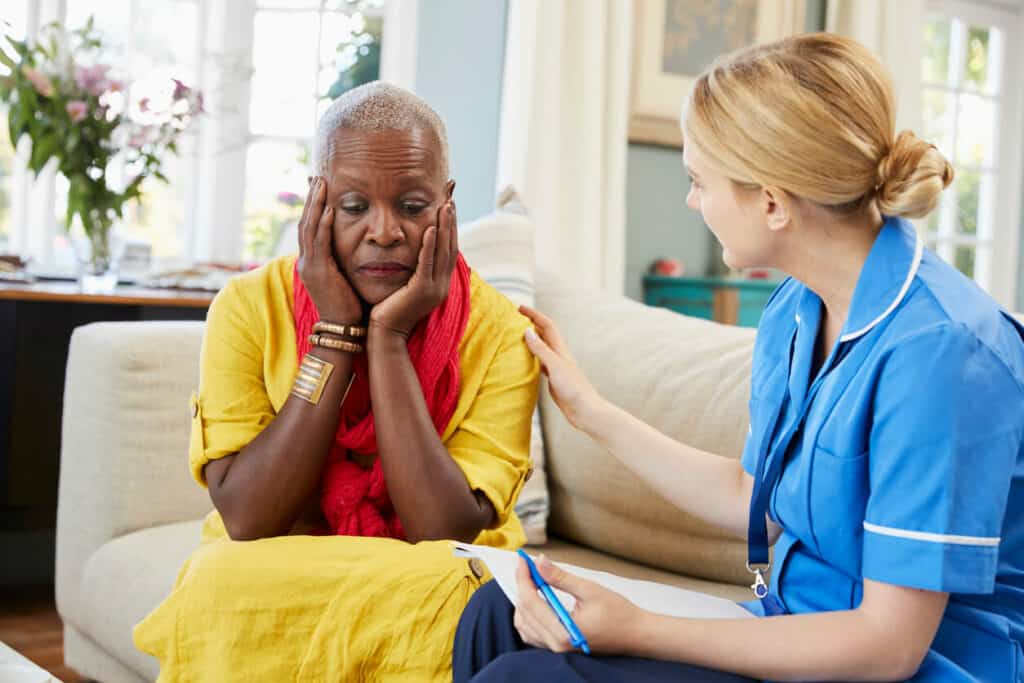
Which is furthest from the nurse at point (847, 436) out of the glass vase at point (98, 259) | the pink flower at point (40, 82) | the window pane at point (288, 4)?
the window pane at point (288, 4)

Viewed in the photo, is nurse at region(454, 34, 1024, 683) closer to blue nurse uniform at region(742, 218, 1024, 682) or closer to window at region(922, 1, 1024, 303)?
blue nurse uniform at region(742, 218, 1024, 682)

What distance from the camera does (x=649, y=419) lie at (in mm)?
1959

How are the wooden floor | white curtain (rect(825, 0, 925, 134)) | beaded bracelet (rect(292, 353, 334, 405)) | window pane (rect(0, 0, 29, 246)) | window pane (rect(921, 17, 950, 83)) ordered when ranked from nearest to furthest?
beaded bracelet (rect(292, 353, 334, 405))
the wooden floor
window pane (rect(0, 0, 29, 246))
white curtain (rect(825, 0, 925, 134))
window pane (rect(921, 17, 950, 83))

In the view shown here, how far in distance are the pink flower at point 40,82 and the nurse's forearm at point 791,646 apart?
246cm

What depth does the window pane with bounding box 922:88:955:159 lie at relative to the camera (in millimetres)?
5648

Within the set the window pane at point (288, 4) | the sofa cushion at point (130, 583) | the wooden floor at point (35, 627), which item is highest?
the window pane at point (288, 4)

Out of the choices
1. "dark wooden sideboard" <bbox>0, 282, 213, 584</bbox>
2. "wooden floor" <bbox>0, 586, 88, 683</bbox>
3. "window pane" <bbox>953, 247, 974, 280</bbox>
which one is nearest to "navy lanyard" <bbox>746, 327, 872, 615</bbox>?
"wooden floor" <bbox>0, 586, 88, 683</bbox>

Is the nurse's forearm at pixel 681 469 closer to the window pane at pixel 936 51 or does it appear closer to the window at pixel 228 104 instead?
the window at pixel 228 104

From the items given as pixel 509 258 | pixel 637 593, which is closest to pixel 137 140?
pixel 509 258

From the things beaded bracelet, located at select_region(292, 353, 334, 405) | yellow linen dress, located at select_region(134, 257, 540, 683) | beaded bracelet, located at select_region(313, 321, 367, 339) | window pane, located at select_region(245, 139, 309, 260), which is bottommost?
yellow linen dress, located at select_region(134, 257, 540, 683)

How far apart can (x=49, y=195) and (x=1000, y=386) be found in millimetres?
3104

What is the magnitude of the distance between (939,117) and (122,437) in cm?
473

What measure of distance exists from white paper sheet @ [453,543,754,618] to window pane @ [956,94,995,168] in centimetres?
500

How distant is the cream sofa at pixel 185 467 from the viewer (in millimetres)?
1890
